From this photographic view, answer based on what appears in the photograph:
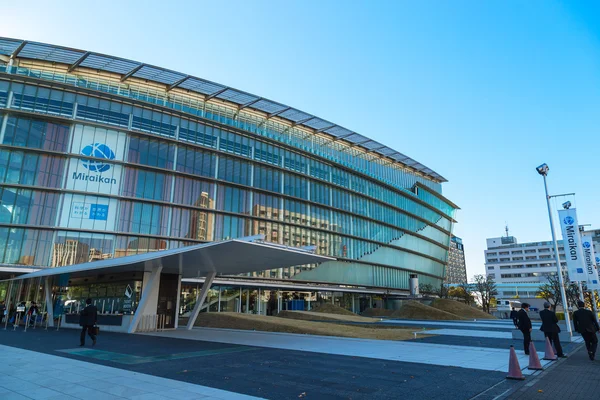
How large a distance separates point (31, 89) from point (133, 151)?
1097 cm

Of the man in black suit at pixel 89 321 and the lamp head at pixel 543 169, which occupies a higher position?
the lamp head at pixel 543 169

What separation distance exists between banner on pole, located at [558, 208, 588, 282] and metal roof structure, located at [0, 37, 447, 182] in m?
36.5

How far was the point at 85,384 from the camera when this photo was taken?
24.6 ft

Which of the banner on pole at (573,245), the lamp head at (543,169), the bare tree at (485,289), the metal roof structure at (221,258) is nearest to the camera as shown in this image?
the metal roof structure at (221,258)

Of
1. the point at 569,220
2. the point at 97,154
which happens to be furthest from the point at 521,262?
the point at 97,154

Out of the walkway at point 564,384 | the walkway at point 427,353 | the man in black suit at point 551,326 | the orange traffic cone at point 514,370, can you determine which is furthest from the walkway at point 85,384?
the man in black suit at point 551,326

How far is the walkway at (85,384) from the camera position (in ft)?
21.7

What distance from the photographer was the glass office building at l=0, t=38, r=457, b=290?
1437 inches

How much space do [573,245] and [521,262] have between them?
114250 mm

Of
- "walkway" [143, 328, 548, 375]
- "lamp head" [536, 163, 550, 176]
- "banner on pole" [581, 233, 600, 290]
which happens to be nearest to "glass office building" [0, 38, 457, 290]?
"walkway" [143, 328, 548, 375]

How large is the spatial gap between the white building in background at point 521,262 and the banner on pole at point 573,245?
9623 centimetres

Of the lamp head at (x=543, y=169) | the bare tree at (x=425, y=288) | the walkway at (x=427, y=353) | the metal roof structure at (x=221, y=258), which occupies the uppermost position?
the lamp head at (x=543, y=169)

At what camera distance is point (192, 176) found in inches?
1684

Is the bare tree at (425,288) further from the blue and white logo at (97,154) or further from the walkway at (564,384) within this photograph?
the walkway at (564,384)
